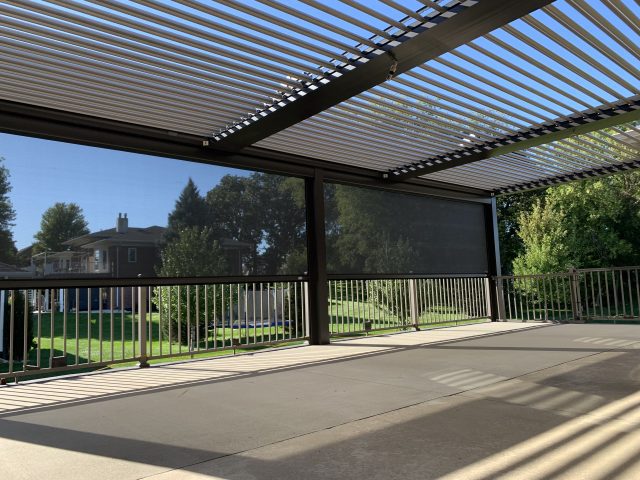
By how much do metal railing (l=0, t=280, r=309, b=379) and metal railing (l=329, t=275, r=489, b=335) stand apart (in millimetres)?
739

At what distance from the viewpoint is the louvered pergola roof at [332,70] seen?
3.09 metres

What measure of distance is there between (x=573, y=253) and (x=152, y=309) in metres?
16.9

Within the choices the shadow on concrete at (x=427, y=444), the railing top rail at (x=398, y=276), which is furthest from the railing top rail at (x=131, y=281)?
the shadow on concrete at (x=427, y=444)

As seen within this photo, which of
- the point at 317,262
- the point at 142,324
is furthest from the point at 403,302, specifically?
the point at 142,324

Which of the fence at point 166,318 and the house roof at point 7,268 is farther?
the fence at point 166,318

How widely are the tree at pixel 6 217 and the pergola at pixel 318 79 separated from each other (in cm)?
49

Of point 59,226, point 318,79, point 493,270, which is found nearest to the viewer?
point 318,79

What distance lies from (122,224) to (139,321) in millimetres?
1031

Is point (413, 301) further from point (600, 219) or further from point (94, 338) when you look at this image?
point (600, 219)

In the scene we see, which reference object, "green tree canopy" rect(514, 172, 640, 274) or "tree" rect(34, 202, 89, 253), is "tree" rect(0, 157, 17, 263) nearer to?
"tree" rect(34, 202, 89, 253)

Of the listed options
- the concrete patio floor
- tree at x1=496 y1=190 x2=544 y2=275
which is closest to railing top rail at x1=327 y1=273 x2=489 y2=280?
the concrete patio floor

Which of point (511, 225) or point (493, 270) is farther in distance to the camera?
point (511, 225)

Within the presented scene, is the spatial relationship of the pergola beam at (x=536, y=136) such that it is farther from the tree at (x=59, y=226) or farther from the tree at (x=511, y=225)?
the tree at (x=511, y=225)

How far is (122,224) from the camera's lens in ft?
15.9
